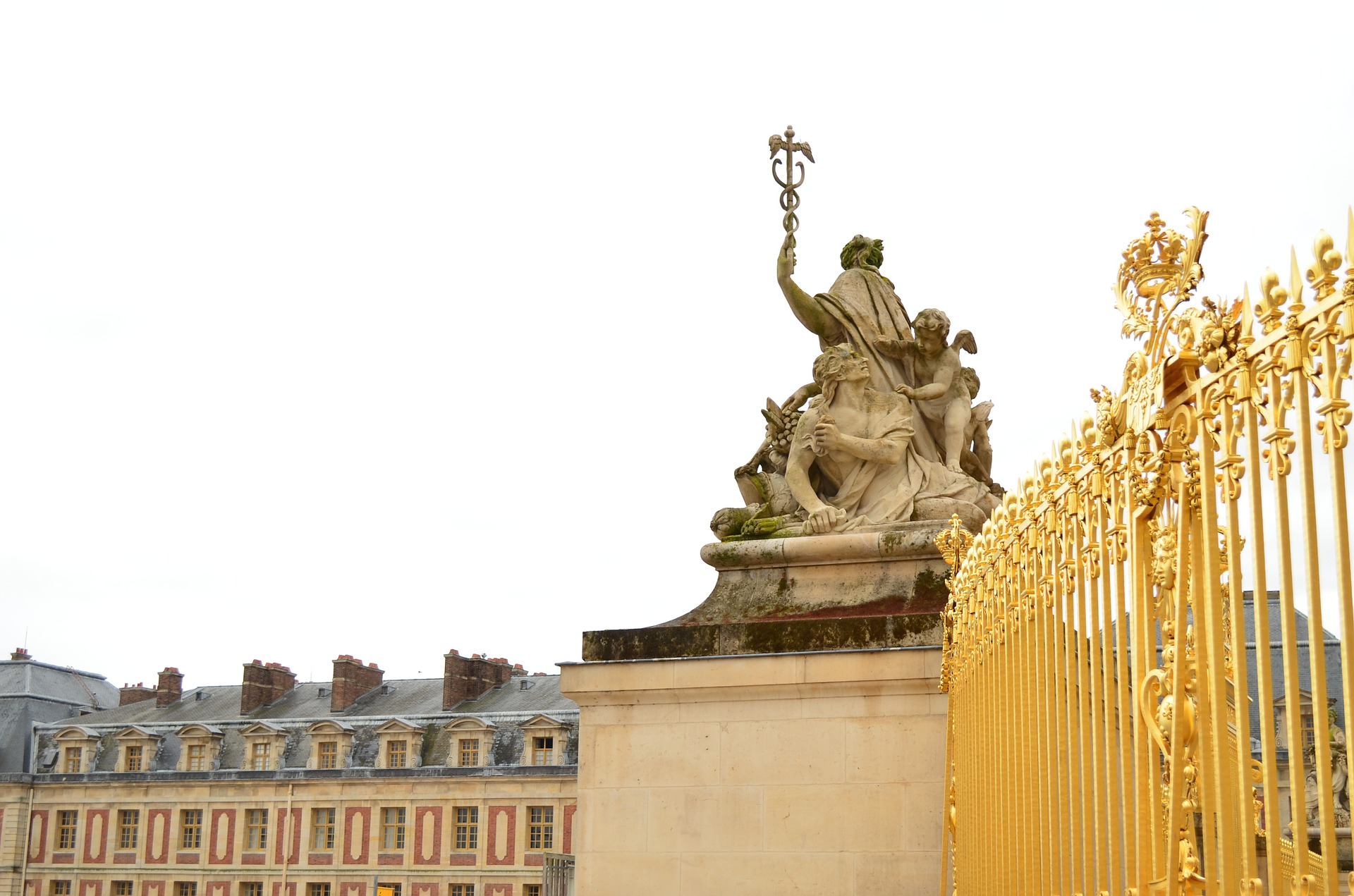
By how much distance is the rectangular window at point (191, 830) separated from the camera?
A: 1815 inches

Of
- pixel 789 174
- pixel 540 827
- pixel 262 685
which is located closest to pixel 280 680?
pixel 262 685

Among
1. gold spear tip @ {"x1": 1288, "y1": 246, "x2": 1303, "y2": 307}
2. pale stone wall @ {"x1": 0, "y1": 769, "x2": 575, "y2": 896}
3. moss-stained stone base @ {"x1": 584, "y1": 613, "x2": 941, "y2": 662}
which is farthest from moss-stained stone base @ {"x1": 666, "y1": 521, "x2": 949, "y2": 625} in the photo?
pale stone wall @ {"x1": 0, "y1": 769, "x2": 575, "y2": 896}

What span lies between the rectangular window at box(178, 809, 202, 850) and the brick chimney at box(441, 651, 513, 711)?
8.60m

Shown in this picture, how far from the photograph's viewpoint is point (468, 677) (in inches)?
Answer: 1837

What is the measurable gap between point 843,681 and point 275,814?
42297mm

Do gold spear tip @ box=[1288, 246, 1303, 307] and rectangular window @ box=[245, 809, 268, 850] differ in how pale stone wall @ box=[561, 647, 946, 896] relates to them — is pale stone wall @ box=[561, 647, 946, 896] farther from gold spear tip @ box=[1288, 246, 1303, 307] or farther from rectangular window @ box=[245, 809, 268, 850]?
rectangular window @ box=[245, 809, 268, 850]

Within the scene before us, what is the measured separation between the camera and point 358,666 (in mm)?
48500

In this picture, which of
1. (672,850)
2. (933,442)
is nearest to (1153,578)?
(672,850)

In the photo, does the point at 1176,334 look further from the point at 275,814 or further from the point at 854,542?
the point at 275,814

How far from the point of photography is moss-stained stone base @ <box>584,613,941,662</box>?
659cm

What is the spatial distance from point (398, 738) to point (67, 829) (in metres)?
12.2

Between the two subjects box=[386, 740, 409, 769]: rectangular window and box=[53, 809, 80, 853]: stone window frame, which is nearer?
box=[386, 740, 409, 769]: rectangular window

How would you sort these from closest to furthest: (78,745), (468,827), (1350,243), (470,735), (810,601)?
1. (1350,243)
2. (810,601)
3. (468,827)
4. (470,735)
5. (78,745)

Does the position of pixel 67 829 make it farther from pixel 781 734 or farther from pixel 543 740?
pixel 781 734
